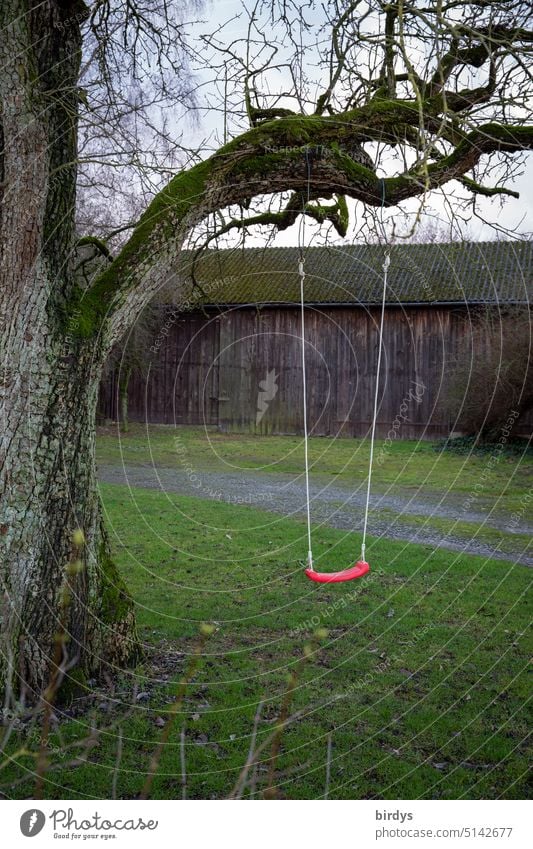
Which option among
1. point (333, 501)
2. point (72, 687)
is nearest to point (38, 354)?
point (72, 687)

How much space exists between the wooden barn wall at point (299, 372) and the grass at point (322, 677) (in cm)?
→ 1390

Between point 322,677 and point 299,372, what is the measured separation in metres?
18.8

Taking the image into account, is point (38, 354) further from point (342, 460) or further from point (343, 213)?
point (342, 460)

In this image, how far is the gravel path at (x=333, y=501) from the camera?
1068cm

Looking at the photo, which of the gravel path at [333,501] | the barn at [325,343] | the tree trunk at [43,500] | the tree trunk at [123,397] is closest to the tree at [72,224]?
the tree trunk at [43,500]

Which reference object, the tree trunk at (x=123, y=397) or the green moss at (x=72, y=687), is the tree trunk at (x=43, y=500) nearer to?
the green moss at (x=72, y=687)

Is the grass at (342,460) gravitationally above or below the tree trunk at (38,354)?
below

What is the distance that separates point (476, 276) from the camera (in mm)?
23375

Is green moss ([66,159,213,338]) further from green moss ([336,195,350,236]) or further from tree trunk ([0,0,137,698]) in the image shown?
green moss ([336,195,350,236])

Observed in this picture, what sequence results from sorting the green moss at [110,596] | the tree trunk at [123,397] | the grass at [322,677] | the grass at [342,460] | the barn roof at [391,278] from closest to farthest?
the grass at [322,677], the green moss at [110,596], the grass at [342,460], the barn roof at [391,278], the tree trunk at [123,397]

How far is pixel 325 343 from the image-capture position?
24.5 meters

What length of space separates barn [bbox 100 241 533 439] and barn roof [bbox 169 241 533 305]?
0.18 ft

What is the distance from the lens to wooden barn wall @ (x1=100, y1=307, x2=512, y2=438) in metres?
23.2

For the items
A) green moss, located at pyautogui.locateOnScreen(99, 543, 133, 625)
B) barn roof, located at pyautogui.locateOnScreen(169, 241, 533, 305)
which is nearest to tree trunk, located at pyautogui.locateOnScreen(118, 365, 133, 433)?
barn roof, located at pyautogui.locateOnScreen(169, 241, 533, 305)
